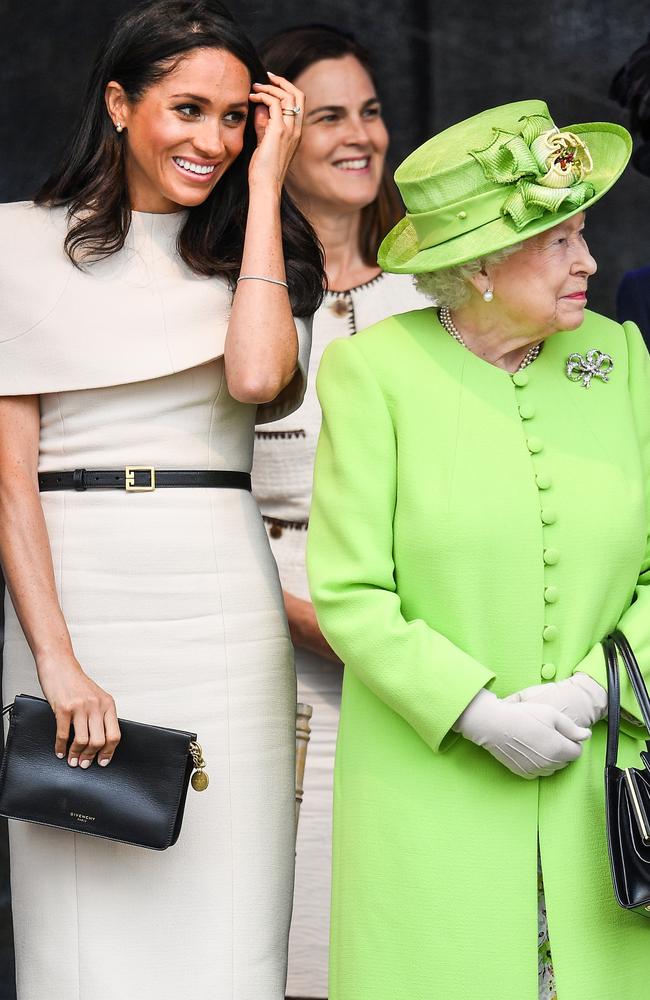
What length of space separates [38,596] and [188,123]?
3.04 ft

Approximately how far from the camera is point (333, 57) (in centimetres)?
421

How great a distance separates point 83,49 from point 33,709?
224 cm

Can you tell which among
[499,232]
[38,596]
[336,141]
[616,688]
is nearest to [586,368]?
[499,232]

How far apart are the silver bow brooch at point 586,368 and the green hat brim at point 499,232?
273mm

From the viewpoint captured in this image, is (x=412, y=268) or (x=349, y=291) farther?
(x=349, y=291)

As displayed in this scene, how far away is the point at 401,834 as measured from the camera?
2865 mm

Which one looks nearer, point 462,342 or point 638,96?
Result: point 462,342

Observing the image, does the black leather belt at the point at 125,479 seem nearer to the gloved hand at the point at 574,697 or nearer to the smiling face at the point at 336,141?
the gloved hand at the point at 574,697

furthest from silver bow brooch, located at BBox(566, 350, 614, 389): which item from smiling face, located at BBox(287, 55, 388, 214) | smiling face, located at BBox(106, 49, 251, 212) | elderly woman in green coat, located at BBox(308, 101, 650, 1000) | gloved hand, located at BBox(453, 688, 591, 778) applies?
smiling face, located at BBox(287, 55, 388, 214)

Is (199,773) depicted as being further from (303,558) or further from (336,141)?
(336,141)

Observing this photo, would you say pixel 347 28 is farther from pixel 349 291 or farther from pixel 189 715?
pixel 189 715

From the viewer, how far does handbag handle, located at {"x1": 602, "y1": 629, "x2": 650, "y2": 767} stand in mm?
2750

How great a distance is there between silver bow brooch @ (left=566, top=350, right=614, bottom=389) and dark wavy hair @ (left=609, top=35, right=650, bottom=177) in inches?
37.7

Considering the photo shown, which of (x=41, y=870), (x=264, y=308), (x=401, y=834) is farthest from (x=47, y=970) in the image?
(x=264, y=308)
